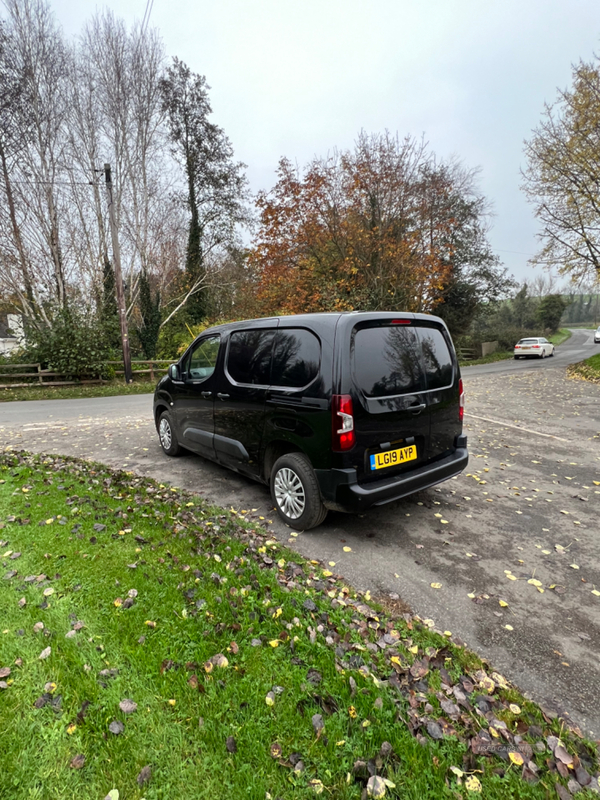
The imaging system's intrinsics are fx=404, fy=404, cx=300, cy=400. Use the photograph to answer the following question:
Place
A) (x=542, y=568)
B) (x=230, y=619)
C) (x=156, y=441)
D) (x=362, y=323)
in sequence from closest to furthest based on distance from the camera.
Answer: (x=230, y=619) → (x=542, y=568) → (x=362, y=323) → (x=156, y=441)

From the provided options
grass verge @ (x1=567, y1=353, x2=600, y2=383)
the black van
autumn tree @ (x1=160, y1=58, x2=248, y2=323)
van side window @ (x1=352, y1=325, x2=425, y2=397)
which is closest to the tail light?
the black van

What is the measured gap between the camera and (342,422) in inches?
129

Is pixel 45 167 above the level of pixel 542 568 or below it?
above

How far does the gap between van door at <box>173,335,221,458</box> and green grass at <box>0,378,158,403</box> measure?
10.5m

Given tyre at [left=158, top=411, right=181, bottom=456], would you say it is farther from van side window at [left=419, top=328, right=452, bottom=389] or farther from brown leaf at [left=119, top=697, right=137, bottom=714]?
brown leaf at [left=119, top=697, right=137, bottom=714]

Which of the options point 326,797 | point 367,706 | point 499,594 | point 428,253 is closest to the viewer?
point 326,797

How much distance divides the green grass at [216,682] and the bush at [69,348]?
48.3ft

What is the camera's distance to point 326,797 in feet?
5.16

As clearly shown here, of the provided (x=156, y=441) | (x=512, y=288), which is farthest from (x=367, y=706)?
(x=512, y=288)

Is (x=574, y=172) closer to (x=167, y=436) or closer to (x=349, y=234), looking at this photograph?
(x=349, y=234)

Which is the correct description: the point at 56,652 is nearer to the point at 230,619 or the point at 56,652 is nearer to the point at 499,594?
the point at 230,619

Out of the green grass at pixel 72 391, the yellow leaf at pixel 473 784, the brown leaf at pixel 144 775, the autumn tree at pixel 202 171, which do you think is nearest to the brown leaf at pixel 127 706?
the brown leaf at pixel 144 775

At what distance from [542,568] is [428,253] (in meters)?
17.0

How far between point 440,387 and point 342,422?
1.34m
